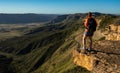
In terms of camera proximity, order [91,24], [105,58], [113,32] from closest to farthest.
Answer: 1. [105,58]
2. [91,24]
3. [113,32]

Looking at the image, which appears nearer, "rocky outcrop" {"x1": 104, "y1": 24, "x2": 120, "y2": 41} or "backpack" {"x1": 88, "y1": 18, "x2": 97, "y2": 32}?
"backpack" {"x1": 88, "y1": 18, "x2": 97, "y2": 32}

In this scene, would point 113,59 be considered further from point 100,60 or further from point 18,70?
point 18,70

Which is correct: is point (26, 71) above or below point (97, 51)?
below

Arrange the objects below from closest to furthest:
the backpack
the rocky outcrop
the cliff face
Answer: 1. the cliff face
2. the backpack
3. the rocky outcrop

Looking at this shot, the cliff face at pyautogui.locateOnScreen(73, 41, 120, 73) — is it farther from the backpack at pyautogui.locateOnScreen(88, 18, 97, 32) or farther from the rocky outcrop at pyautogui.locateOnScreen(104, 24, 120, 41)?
the rocky outcrop at pyautogui.locateOnScreen(104, 24, 120, 41)

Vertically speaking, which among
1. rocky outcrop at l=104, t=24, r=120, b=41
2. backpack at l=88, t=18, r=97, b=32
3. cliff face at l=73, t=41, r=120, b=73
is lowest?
rocky outcrop at l=104, t=24, r=120, b=41

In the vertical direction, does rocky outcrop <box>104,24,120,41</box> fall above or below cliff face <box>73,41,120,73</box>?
below

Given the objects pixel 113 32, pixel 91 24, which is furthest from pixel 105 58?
pixel 113 32

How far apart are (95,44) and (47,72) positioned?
10612 cm

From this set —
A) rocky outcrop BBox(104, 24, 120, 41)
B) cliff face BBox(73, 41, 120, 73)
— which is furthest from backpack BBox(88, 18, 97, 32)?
rocky outcrop BBox(104, 24, 120, 41)

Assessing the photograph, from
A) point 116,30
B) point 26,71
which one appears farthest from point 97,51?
point 26,71

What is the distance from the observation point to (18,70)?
599 ft

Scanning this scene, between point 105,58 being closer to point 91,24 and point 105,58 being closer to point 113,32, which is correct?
point 91,24

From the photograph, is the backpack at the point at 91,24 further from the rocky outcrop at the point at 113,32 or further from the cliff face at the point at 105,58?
the rocky outcrop at the point at 113,32
